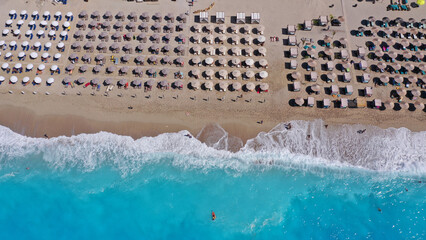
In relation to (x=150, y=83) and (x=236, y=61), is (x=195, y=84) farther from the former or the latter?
(x=236, y=61)

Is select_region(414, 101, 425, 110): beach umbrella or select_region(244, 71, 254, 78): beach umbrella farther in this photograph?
select_region(244, 71, 254, 78): beach umbrella

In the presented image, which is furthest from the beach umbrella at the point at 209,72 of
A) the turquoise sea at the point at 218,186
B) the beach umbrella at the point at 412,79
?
the beach umbrella at the point at 412,79

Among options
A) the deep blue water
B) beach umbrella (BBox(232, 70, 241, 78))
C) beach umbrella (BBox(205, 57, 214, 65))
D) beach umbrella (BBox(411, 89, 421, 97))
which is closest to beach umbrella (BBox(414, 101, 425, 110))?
beach umbrella (BBox(411, 89, 421, 97))

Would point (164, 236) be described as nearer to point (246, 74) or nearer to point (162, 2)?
point (246, 74)

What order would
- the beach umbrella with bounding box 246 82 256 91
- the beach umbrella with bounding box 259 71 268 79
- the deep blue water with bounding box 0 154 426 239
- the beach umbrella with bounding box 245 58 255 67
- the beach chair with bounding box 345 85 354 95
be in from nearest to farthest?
1. the deep blue water with bounding box 0 154 426 239
2. the beach chair with bounding box 345 85 354 95
3. the beach umbrella with bounding box 246 82 256 91
4. the beach umbrella with bounding box 259 71 268 79
5. the beach umbrella with bounding box 245 58 255 67

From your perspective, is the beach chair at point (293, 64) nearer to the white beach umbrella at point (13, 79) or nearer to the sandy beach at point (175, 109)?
the sandy beach at point (175, 109)

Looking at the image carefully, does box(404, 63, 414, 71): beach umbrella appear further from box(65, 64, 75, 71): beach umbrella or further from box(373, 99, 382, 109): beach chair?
box(65, 64, 75, 71): beach umbrella

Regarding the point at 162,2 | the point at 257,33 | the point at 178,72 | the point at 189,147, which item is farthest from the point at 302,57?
the point at 162,2
